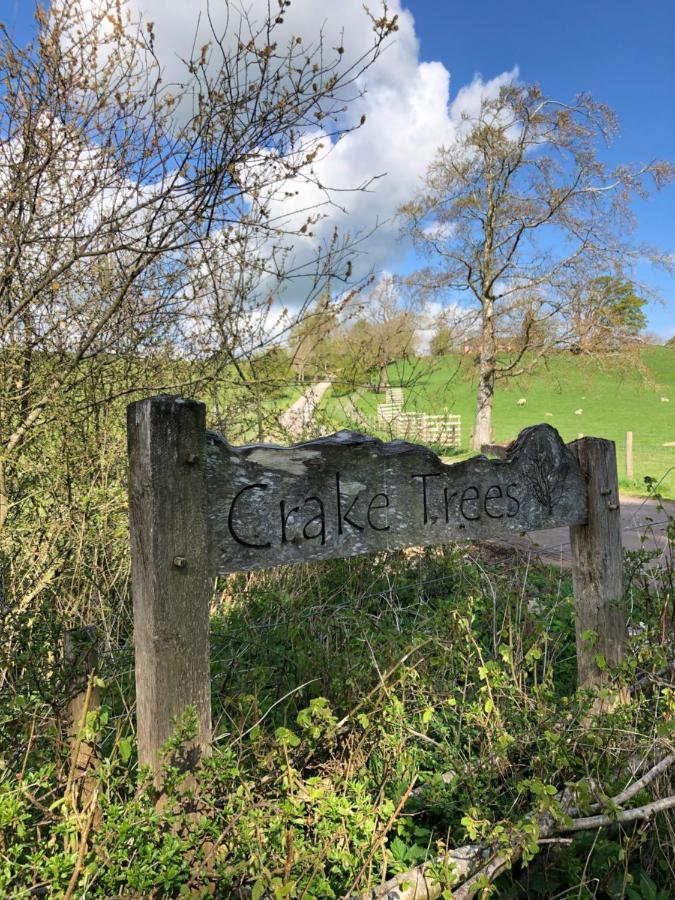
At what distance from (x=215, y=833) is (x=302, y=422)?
362 centimetres

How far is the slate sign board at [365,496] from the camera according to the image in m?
1.81

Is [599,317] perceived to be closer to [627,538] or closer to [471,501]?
[627,538]

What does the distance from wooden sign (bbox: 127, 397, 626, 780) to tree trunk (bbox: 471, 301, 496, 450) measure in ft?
53.8

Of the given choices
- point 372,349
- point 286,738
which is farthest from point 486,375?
point 286,738

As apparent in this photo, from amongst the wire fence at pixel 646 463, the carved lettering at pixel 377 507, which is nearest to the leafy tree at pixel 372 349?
the carved lettering at pixel 377 507

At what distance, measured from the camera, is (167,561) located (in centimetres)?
166

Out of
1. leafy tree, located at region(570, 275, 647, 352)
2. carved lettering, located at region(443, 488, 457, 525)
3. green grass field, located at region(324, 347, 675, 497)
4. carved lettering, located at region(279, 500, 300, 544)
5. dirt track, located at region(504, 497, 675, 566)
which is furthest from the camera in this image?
leafy tree, located at region(570, 275, 647, 352)

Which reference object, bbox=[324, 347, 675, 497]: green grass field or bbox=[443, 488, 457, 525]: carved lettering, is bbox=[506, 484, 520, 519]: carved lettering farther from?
bbox=[324, 347, 675, 497]: green grass field

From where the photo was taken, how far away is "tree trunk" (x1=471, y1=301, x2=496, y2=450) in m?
18.8

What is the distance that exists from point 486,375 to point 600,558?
16823 millimetres

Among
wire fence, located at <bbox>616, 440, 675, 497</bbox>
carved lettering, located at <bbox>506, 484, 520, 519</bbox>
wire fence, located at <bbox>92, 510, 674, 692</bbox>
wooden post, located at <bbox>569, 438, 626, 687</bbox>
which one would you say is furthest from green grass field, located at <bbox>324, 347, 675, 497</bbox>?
carved lettering, located at <bbox>506, 484, 520, 519</bbox>

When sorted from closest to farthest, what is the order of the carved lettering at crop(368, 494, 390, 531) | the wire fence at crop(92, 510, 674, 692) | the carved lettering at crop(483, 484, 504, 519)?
the carved lettering at crop(368, 494, 390, 531) → the carved lettering at crop(483, 484, 504, 519) → the wire fence at crop(92, 510, 674, 692)

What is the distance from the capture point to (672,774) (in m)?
2.38

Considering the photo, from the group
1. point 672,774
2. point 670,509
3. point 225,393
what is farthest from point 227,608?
point 670,509
